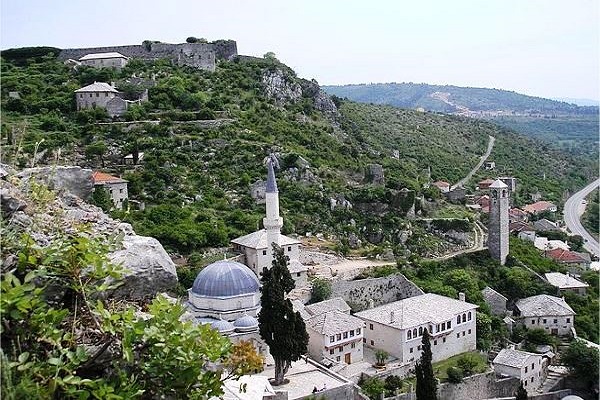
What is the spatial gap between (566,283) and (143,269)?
2959cm

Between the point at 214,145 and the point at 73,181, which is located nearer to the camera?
the point at 73,181

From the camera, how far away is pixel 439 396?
2039 centimetres

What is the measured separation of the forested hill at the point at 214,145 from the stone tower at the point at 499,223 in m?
5.01

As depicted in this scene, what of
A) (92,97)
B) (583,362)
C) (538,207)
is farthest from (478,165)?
(583,362)

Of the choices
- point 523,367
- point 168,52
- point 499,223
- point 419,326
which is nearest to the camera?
point 523,367

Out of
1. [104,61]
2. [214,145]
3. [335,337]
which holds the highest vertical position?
[104,61]

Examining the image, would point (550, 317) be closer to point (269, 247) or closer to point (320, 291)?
point (320, 291)

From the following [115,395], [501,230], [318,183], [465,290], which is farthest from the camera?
[318,183]

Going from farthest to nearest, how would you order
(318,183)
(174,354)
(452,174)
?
1. (452,174)
2. (318,183)
3. (174,354)

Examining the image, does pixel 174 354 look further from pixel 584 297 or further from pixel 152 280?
pixel 584 297

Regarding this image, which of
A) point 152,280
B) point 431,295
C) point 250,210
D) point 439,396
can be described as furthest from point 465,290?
point 152,280

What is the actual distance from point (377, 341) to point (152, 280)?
18417 mm

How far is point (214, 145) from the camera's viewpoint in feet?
120

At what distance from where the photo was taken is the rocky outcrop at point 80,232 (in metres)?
4.89
